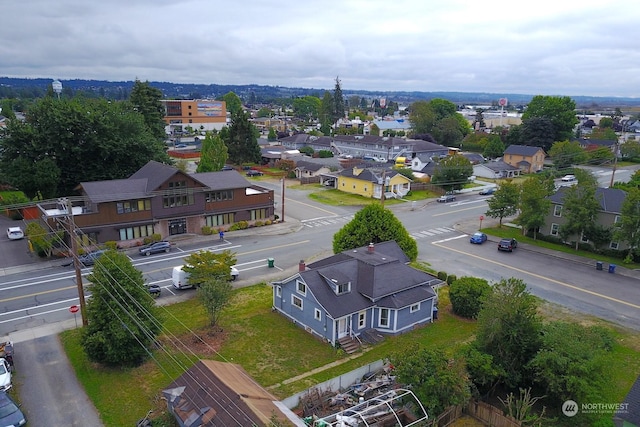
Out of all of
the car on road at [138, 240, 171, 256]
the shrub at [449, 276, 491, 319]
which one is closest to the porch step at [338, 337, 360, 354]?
the shrub at [449, 276, 491, 319]

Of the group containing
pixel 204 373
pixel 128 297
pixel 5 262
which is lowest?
Answer: pixel 5 262

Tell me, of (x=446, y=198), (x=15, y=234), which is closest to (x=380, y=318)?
(x=15, y=234)

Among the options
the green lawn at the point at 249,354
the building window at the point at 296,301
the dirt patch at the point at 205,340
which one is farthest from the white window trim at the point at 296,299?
the dirt patch at the point at 205,340

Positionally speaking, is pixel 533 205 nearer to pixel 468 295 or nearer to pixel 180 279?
pixel 468 295

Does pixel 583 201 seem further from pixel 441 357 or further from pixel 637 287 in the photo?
pixel 441 357

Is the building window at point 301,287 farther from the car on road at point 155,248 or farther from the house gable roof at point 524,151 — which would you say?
the house gable roof at point 524,151

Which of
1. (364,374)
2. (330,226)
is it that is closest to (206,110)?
(330,226)
